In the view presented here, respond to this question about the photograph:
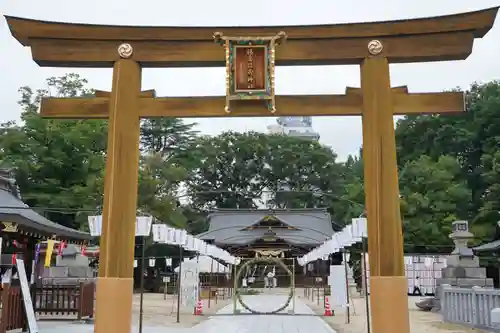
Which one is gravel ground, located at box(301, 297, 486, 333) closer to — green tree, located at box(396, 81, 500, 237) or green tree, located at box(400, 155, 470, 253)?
green tree, located at box(400, 155, 470, 253)

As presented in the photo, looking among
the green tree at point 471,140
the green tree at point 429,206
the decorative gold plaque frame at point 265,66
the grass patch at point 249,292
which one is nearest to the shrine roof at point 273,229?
the grass patch at point 249,292

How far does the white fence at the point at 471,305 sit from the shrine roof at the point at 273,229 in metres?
21.2

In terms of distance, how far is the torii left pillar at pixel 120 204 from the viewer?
7.62 metres

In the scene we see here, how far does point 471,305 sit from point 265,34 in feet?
30.6

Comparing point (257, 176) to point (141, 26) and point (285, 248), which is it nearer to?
point (285, 248)

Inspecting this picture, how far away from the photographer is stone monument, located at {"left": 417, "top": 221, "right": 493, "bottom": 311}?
1756 centimetres

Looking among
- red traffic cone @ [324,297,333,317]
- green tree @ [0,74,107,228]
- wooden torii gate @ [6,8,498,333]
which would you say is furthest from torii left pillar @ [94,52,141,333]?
green tree @ [0,74,107,228]

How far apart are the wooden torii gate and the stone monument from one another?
11105mm

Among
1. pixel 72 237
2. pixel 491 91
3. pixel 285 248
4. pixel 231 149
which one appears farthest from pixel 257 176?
pixel 72 237

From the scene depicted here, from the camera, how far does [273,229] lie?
126 ft

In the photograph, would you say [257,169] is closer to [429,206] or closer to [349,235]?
[429,206]

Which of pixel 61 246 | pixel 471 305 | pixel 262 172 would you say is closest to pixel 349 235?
pixel 471 305

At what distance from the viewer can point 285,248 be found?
119 feet

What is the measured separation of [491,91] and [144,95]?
1601 inches
